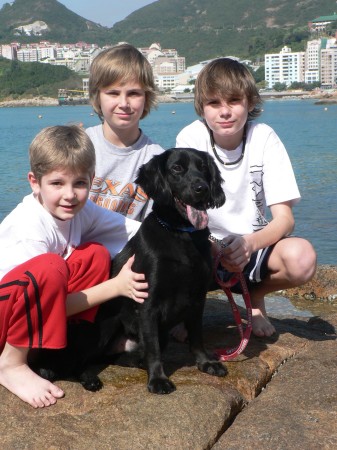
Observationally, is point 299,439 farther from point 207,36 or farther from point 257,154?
point 207,36

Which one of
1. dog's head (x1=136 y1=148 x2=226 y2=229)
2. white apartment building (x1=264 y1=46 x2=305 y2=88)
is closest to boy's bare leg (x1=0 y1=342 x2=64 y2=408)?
dog's head (x1=136 y1=148 x2=226 y2=229)

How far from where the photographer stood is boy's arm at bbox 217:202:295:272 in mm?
3350

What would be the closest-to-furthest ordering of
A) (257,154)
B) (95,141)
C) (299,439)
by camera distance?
(299,439)
(257,154)
(95,141)

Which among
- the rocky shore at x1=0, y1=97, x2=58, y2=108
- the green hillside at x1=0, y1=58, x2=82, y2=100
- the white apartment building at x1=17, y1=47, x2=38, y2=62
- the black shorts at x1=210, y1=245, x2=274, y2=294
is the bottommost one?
the rocky shore at x1=0, y1=97, x2=58, y2=108

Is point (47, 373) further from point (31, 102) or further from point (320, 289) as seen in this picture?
point (31, 102)

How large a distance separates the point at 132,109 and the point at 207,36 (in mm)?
196727

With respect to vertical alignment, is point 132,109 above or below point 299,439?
above

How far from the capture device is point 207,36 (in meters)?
193

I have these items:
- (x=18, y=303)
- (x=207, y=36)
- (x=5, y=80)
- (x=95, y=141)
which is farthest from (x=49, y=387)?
(x=207, y=36)

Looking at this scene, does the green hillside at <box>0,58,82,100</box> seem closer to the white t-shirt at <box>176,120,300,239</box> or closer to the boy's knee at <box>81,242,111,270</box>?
the white t-shirt at <box>176,120,300,239</box>

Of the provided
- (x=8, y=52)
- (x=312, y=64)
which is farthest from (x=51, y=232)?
(x=8, y=52)

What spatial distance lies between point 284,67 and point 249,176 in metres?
139

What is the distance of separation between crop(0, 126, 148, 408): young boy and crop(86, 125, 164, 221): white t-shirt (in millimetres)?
549

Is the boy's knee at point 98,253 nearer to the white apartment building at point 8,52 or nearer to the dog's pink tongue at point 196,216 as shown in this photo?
the dog's pink tongue at point 196,216
